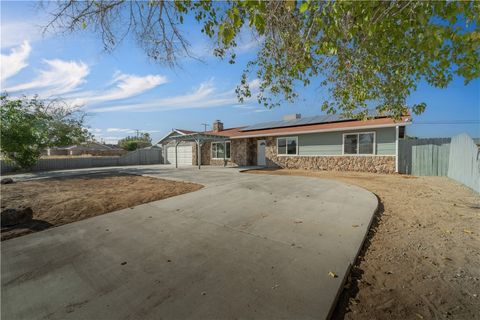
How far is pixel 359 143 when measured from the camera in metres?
12.5

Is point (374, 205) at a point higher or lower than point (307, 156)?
lower

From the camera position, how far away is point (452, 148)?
30.5 ft

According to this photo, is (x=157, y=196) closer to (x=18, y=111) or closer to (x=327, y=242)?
(x=327, y=242)

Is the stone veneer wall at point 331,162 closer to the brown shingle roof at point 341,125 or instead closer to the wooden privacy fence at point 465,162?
the brown shingle roof at point 341,125

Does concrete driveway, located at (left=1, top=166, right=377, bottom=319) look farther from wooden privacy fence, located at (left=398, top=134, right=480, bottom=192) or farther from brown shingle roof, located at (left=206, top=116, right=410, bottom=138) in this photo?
brown shingle roof, located at (left=206, top=116, right=410, bottom=138)

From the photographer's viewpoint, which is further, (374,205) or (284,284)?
(374,205)

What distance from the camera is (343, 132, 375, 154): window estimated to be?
12.2 meters

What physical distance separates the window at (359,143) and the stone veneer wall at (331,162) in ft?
1.15

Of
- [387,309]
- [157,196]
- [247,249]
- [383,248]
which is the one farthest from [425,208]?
[157,196]

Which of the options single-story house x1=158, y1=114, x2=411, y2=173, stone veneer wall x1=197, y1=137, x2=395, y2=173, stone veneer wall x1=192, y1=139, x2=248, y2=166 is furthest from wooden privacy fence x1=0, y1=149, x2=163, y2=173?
stone veneer wall x1=192, y1=139, x2=248, y2=166


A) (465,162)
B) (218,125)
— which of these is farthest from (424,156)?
(218,125)

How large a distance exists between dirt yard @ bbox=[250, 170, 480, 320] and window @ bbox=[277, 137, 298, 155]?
33.2 feet

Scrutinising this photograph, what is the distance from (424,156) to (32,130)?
2310cm

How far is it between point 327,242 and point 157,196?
485cm
